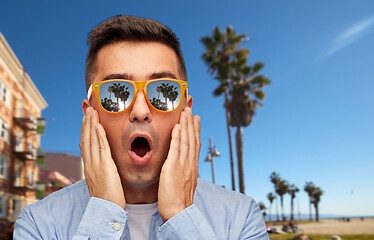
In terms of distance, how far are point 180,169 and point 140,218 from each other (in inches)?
17.4

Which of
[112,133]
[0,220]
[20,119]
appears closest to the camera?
[112,133]

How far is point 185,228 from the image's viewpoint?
67.4 inches

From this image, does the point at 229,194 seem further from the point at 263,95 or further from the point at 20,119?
the point at 20,119

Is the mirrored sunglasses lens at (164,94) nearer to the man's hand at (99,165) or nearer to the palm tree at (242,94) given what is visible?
the man's hand at (99,165)

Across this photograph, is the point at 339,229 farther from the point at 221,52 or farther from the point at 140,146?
the point at 140,146

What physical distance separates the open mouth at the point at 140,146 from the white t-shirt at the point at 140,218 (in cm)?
34

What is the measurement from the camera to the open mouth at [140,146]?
1.96m

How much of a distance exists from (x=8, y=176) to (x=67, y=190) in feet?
93.2

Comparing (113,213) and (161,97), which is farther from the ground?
(161,97)

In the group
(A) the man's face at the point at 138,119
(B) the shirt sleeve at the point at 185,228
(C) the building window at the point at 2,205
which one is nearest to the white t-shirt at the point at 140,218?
(A) the man's face at the point at 138,119

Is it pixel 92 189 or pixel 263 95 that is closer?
pixel 92 189

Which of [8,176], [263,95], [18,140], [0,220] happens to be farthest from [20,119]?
[263,95]

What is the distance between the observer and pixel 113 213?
176cm

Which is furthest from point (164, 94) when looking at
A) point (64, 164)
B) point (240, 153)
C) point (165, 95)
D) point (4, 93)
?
point (64, 164)
